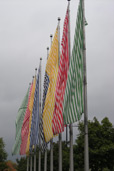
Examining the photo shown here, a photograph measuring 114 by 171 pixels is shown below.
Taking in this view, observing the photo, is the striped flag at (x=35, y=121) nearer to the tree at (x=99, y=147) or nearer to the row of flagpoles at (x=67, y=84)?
the row of flagpoles at (x=67, y=84)

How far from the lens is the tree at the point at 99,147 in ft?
152

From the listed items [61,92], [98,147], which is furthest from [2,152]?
[61,92]

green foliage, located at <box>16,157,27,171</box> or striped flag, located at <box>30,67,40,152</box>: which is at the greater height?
green foliage, located at <box>16,157,27,171</box>

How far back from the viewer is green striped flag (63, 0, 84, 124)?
51.3 feet

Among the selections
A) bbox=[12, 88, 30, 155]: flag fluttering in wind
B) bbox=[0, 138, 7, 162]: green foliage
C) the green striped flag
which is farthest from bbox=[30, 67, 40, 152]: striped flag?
bbox=[0, 138, 7, 162]: green foliage

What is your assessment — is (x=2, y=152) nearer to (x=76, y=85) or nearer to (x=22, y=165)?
(x=22, y=165)

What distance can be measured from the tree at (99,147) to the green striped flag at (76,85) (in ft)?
103

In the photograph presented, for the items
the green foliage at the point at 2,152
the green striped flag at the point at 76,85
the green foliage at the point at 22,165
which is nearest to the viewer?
the green striped flag at the point at 76,85

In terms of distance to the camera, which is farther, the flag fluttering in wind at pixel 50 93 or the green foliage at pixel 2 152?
the green foliage at pixel 2 152

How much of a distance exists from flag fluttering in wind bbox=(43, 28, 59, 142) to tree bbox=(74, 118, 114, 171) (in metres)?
26.2

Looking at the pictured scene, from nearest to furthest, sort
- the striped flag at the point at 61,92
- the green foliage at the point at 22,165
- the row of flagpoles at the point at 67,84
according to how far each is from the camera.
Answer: the row of flagpoles at the point at 67,84, the striped flag at the point at 61,92, the green foliage at the point at 22,165

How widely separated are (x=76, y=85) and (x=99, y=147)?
3303 cm

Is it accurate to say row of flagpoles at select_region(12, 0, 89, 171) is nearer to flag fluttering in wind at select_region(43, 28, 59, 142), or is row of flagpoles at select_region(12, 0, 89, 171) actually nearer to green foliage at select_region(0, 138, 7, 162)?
flag fluttering in wind at select_region(43, 28, 59, 142)

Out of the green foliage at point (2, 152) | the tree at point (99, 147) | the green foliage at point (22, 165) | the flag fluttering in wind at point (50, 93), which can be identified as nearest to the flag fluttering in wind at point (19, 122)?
the tree at point (99, 147)
